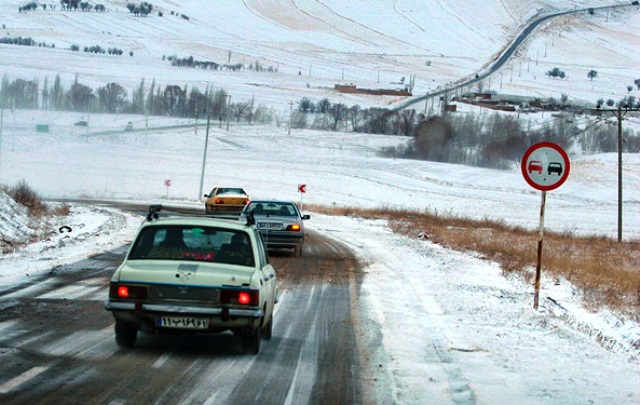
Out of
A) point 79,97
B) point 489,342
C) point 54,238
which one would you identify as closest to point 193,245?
point 489,342

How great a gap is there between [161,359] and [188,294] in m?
0.75

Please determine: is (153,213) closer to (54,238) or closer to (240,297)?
(240,297)

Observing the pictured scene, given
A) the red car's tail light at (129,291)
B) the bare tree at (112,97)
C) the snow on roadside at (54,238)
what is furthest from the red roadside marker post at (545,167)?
the bare tree at (112,97)

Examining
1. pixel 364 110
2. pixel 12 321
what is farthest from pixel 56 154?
pixel 12 321

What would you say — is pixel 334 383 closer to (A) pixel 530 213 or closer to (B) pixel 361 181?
(A) pixel 530 213

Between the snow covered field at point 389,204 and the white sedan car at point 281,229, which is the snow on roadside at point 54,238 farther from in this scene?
the white sedan car at point 281,229

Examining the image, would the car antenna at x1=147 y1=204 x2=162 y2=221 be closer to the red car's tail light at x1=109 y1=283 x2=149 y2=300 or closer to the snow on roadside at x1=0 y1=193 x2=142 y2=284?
the red car's tail light at x1=109 y1=283 x2=149 y2=300

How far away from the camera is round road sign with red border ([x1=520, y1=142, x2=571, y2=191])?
1330 cm

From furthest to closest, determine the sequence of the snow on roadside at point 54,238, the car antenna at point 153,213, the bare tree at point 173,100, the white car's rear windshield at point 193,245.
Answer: the bare tree at point 173,100 → the snow on roadside at point 54,238 → the car antenna at point 153,213 → the white car's rear windshield at point 193,245

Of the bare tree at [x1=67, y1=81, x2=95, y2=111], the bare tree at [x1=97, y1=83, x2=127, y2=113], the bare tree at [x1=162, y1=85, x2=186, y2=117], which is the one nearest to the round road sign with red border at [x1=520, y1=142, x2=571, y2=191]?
the bare tree at [x1=67, y1=81, x2=95, y2=111]

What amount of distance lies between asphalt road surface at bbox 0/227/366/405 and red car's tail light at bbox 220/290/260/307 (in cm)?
63

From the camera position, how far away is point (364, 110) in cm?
14950

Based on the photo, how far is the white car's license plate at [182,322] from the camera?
847 cm

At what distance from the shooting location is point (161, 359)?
860 cm
